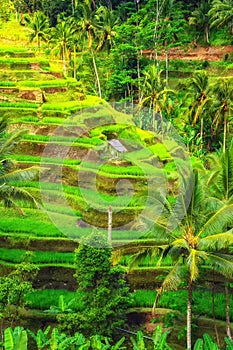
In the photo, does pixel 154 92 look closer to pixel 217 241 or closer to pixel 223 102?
pixel 223 102

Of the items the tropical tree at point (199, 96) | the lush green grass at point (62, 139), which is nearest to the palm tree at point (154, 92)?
the tropical tree at point (199, 96)

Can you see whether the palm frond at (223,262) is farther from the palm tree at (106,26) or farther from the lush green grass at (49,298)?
the palm tree at (106,26)

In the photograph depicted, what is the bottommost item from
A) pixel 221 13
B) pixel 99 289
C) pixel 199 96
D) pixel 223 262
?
pixel 99 289

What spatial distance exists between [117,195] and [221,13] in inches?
920

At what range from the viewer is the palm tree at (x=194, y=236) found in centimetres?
1030

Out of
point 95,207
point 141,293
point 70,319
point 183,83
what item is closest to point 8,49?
point 183,83

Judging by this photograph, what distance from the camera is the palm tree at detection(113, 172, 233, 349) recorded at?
10.3 metres

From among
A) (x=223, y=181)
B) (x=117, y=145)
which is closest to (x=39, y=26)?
(x=117, y=145)

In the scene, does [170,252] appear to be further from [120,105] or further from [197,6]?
[197,6]

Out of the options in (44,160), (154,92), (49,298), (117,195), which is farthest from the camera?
(154,92)

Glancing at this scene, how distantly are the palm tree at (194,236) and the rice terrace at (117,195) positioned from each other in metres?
0.03

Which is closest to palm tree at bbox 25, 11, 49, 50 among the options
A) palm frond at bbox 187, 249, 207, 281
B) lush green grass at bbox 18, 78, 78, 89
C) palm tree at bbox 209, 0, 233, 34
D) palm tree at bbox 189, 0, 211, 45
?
lush green grass at bbox 18, 78, 78, 89

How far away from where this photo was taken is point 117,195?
61.9 ft

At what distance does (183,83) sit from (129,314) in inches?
1006
